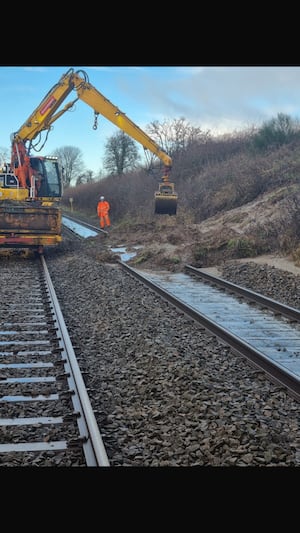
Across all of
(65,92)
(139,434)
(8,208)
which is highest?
(65,92)

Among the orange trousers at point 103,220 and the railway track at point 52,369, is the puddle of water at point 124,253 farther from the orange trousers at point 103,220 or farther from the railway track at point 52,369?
the orange trousers at point 103,220

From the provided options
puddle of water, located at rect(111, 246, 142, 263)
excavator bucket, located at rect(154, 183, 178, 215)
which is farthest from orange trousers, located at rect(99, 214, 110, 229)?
excavator bucket, located at rect(154, 183, 178, 215)

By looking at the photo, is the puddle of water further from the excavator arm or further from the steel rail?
the steel rail

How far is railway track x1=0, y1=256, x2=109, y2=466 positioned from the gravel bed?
0.17m

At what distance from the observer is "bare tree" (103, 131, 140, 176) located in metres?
29.0

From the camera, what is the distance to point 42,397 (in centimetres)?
498

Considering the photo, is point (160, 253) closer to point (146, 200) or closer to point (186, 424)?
point (186, 424)

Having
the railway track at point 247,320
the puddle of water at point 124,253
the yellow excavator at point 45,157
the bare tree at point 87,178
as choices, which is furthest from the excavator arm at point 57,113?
the bare tree at point 87,178

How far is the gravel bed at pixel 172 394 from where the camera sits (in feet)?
13.3

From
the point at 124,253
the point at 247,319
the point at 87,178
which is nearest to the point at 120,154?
the point at 87,178
